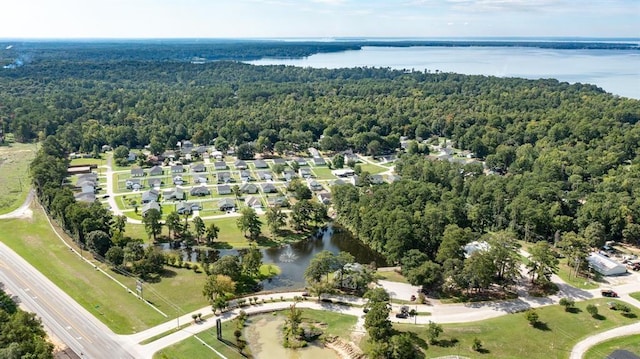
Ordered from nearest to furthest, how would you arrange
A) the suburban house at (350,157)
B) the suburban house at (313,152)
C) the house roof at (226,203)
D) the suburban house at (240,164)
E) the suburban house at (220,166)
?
the house roof at (226,203) < the suburban house at (220,166) < the suburban house at (240,164) < the suburban house at (350,157) < the suburban house at (313,152)

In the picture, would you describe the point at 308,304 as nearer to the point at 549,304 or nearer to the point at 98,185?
the point at 549,304

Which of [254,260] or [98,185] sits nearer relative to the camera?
[254,260]

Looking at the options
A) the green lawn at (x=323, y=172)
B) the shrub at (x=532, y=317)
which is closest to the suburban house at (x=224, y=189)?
the green lawn at (x=323, y=172)

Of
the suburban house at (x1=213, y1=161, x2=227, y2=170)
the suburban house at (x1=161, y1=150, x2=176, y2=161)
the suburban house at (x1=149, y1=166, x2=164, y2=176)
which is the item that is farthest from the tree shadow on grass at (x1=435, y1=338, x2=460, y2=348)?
the suburban house at (x1=161, y1=150, x2=176, y2=161)

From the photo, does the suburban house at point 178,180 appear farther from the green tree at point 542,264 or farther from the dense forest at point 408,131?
the green tree at point 542,264

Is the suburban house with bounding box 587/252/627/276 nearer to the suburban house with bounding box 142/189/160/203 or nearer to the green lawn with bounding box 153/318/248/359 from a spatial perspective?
the green lawn with bounding box 153/318/248/359

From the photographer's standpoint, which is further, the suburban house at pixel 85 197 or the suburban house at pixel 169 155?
the suburban house at pixel 169 155

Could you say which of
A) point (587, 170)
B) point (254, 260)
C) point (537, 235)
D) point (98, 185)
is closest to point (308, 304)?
point (254, 260)

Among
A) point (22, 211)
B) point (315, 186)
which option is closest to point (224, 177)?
point (315, 186)
